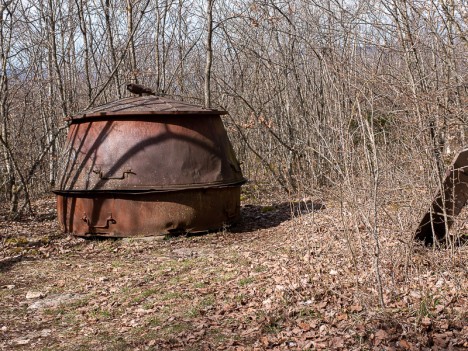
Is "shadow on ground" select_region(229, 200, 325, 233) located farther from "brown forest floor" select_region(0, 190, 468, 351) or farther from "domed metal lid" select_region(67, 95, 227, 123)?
"domed metal lid" select_region(67, 95, 227, 123)

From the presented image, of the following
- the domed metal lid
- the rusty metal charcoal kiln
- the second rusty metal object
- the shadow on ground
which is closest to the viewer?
the second rusty metal object

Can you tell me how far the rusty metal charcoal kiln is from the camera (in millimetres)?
8398

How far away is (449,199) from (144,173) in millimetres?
4453

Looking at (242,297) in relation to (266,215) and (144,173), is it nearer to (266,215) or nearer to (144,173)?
(144,173)

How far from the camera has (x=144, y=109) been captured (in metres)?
8.62

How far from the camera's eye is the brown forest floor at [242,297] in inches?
179

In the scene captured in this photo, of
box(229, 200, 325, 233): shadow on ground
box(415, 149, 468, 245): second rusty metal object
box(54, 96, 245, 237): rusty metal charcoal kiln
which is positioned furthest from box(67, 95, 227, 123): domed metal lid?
box(415, 149, 468, 245): second rusty metal object

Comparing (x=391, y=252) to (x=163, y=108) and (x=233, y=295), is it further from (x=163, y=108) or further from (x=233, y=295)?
(x=163, y=108)

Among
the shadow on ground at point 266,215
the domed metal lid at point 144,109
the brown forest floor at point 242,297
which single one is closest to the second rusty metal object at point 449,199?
the brown forest floor at point 242,297

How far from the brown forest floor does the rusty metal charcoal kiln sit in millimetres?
539

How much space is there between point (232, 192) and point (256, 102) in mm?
7369

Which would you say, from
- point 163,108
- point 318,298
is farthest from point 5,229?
point 318,298

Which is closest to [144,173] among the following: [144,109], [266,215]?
[144,109]

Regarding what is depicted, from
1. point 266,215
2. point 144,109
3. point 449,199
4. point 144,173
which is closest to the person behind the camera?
point 449,199
